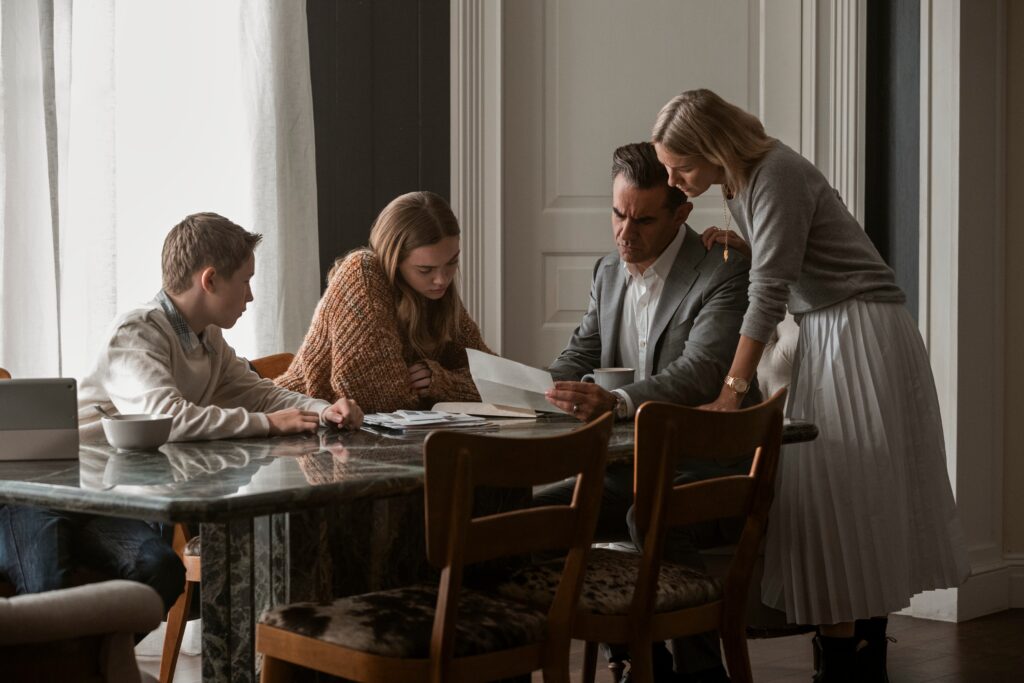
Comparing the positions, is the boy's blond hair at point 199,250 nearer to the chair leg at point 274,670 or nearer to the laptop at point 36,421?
the laptop at point 36,421

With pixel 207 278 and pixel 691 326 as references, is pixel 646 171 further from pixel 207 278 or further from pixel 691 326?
pixel 207 278

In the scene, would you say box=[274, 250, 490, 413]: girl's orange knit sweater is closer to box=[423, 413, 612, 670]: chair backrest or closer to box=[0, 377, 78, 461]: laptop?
box=[0, 377, 78, 461]: laptop

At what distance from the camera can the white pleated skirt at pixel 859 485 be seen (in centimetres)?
276

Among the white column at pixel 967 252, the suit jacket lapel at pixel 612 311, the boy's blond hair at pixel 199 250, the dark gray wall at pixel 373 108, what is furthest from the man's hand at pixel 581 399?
the dark gray wall at pixel 373 108

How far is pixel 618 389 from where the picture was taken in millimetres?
2732

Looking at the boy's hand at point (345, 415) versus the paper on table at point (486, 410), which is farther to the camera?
the paper on table at point (486, 410)

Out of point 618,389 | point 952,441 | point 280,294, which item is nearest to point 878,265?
point 618,389

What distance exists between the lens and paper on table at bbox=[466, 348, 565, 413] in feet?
8.61

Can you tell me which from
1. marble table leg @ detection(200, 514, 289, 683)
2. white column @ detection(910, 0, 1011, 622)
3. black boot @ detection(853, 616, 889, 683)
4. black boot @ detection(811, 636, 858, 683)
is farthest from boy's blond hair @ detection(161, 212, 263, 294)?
white column @ detection(910, 0, 1011, 622)

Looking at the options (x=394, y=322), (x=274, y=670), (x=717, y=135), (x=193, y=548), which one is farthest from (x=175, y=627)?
(x=717, y=135)

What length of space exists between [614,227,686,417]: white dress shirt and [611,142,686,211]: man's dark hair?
0.10 metres

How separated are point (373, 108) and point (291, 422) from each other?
6.97ft

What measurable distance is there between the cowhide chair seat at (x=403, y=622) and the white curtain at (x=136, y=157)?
1.68 meters

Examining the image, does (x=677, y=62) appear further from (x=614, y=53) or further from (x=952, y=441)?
(x=952, y=441)
